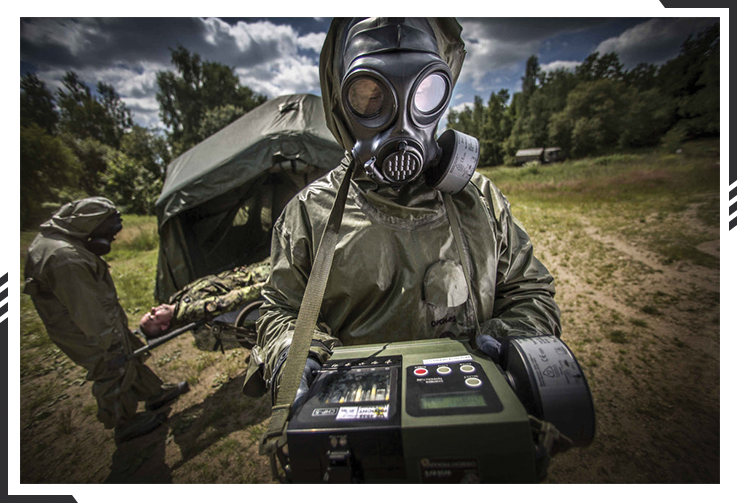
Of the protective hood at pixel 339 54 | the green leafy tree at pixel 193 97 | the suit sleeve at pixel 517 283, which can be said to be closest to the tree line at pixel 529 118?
the protective hood at pixel 339 54

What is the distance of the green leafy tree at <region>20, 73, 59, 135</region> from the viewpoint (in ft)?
6.64

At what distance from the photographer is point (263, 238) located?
4832 mm

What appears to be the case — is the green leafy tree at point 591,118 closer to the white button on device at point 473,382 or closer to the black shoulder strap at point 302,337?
the black shoulder strap at point 302,337

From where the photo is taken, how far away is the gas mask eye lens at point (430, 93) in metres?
1.28

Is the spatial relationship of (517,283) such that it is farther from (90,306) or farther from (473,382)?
(90,306)

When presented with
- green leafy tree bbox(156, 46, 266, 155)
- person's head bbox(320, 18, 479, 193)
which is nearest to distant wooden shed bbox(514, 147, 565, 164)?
person's head bbox(320, 18, 479, 193)

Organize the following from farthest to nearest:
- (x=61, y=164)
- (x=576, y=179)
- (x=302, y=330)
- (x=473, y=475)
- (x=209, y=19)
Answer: (x=576, y=179)
(x=61, y=164)
(x=209, y=19)
(x=302, y=330)
(x=473, y=475)

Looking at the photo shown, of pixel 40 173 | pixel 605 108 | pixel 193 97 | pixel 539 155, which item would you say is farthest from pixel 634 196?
pixel 193 97

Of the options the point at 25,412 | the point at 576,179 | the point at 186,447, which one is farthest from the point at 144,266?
the point at 576,179

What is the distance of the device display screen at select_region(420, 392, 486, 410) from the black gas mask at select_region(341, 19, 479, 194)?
0.85 m

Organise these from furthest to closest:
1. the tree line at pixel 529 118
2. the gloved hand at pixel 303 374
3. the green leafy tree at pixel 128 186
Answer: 1. the green leafy tree at pixel 128 186
2. the tree line at pixel 529 118
3. the gloved hand at pixel 303 374

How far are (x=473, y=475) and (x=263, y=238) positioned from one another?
4653 mm

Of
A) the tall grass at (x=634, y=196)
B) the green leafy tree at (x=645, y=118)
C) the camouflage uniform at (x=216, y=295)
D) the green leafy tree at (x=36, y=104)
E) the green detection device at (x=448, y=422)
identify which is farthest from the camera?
the green leafy tree at (x=645, y=118)
